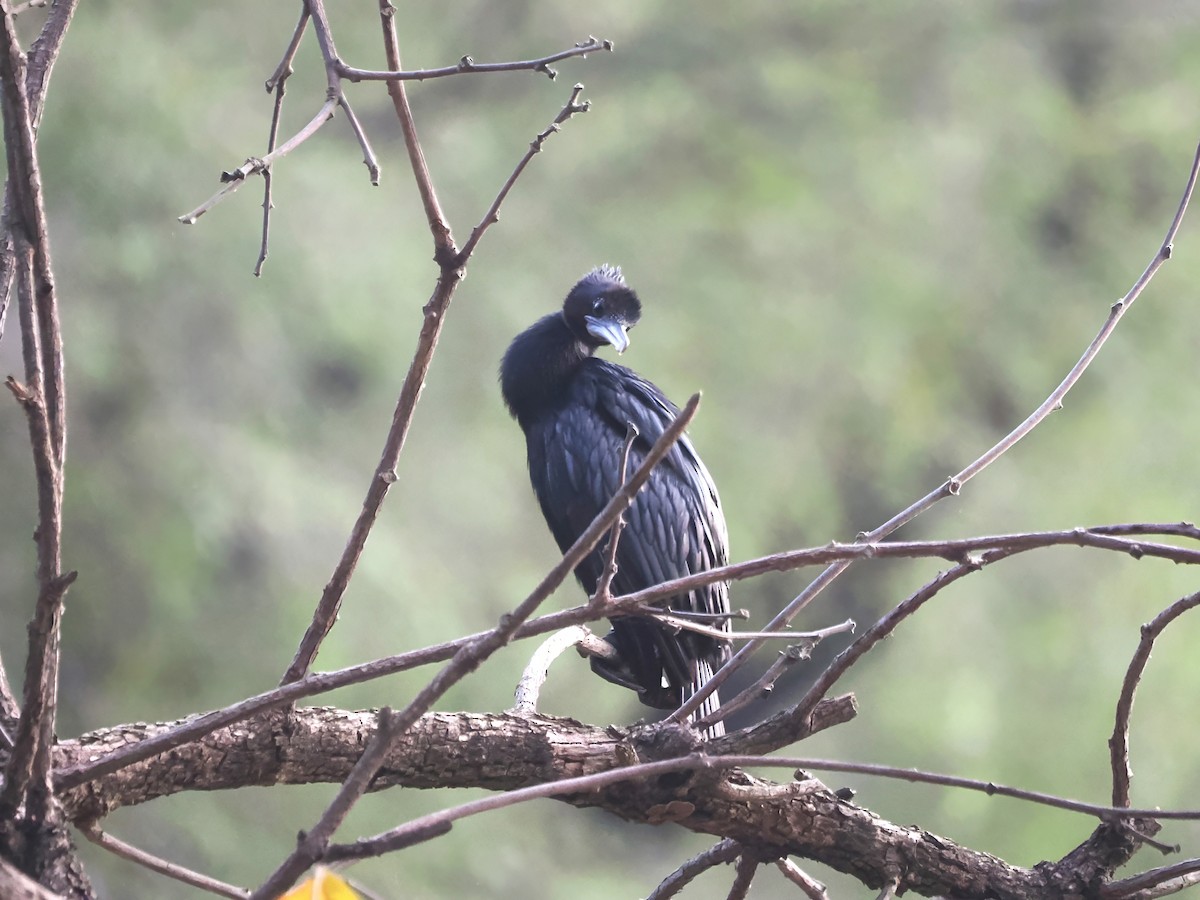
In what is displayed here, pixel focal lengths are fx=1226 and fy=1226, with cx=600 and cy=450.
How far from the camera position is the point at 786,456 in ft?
7.96

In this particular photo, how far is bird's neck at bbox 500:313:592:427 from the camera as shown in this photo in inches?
65.0

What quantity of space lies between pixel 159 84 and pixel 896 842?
1971mm

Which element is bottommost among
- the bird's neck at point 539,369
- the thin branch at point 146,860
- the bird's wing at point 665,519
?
the thin branch at point 146,860

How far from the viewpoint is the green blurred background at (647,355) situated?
7.02ft

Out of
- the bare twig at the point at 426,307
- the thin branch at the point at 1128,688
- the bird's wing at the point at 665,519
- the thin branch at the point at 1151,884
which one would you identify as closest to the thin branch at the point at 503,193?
the bare twig at the point at 426,307

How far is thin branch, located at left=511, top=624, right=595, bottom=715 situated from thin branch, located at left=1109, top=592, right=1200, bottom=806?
1.37ft

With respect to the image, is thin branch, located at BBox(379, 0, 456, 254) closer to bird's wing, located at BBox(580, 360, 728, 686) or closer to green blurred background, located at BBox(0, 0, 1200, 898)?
bird's wing, located at BBox(580, 360, 728, 686)

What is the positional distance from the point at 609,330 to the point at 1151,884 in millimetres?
926

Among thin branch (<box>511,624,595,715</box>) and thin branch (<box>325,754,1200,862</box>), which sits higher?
thin branch (<box>511,624,595,715</box>)

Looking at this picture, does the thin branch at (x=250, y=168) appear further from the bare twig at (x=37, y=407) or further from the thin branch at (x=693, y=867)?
the thin branch at (x=693, y=867)

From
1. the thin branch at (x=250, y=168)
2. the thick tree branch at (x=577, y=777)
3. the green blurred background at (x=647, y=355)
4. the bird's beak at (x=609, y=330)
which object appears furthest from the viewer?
the green blurred background at (x=647, y=355)

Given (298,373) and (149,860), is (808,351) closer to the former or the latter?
(298,373)

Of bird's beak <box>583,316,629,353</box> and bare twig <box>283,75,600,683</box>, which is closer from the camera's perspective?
bare twig <box>283,75,600,683</box>

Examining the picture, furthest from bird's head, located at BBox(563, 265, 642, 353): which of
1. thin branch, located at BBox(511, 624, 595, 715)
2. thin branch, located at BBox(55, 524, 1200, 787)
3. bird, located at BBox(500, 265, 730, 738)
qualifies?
thin branch, located at BBox(55, 524, 1200, 787)
